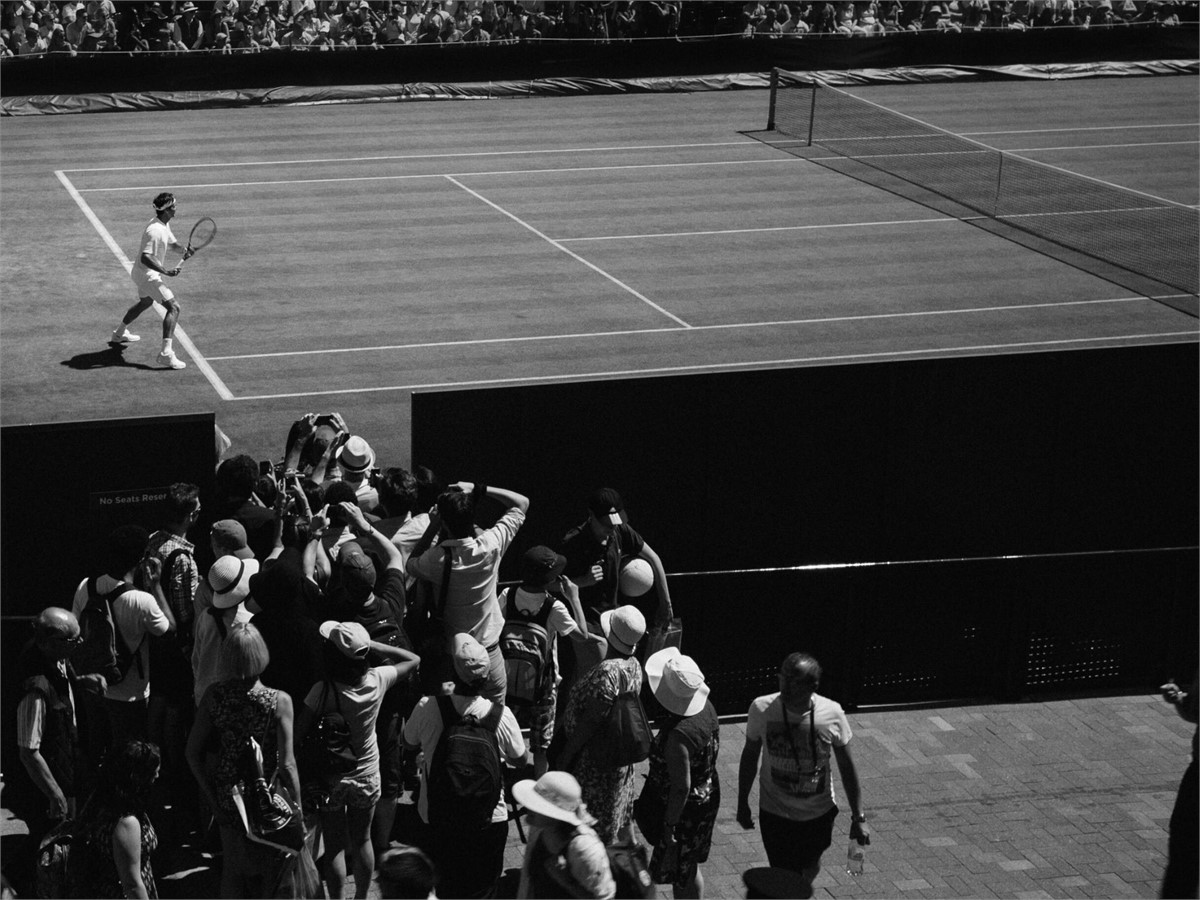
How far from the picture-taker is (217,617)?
834cm

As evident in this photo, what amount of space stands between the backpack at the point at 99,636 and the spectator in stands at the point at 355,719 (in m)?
1.41

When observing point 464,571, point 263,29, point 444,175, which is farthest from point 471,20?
point 464,571

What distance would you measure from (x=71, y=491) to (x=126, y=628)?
180 cm

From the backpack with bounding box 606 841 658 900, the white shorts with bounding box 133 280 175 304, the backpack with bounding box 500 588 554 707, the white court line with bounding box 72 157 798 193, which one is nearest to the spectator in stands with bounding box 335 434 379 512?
the backpack with bounding box 500 588 554 707

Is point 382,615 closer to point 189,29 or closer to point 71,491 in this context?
point 71,491

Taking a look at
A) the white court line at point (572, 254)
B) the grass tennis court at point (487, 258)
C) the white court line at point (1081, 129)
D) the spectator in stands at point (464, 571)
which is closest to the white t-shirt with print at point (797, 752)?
the spectator in stands at point (464, 571)

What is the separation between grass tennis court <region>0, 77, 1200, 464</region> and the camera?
19.9 m

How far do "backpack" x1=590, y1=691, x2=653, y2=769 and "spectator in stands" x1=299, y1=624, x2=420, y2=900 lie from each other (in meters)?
1.11

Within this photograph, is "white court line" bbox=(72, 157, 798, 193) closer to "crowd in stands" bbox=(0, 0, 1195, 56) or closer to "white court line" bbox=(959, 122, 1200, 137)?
"white court line" bbox=(959, 122, 1200, 137)

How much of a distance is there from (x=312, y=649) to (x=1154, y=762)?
19.6ft

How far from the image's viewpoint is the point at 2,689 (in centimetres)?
958

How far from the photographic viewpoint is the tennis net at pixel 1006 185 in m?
27.0

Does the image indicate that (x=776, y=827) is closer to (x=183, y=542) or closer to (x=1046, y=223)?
(x=183, y=542)

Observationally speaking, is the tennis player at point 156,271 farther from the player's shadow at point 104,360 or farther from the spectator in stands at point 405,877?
the spectator in stands at point 405,877
